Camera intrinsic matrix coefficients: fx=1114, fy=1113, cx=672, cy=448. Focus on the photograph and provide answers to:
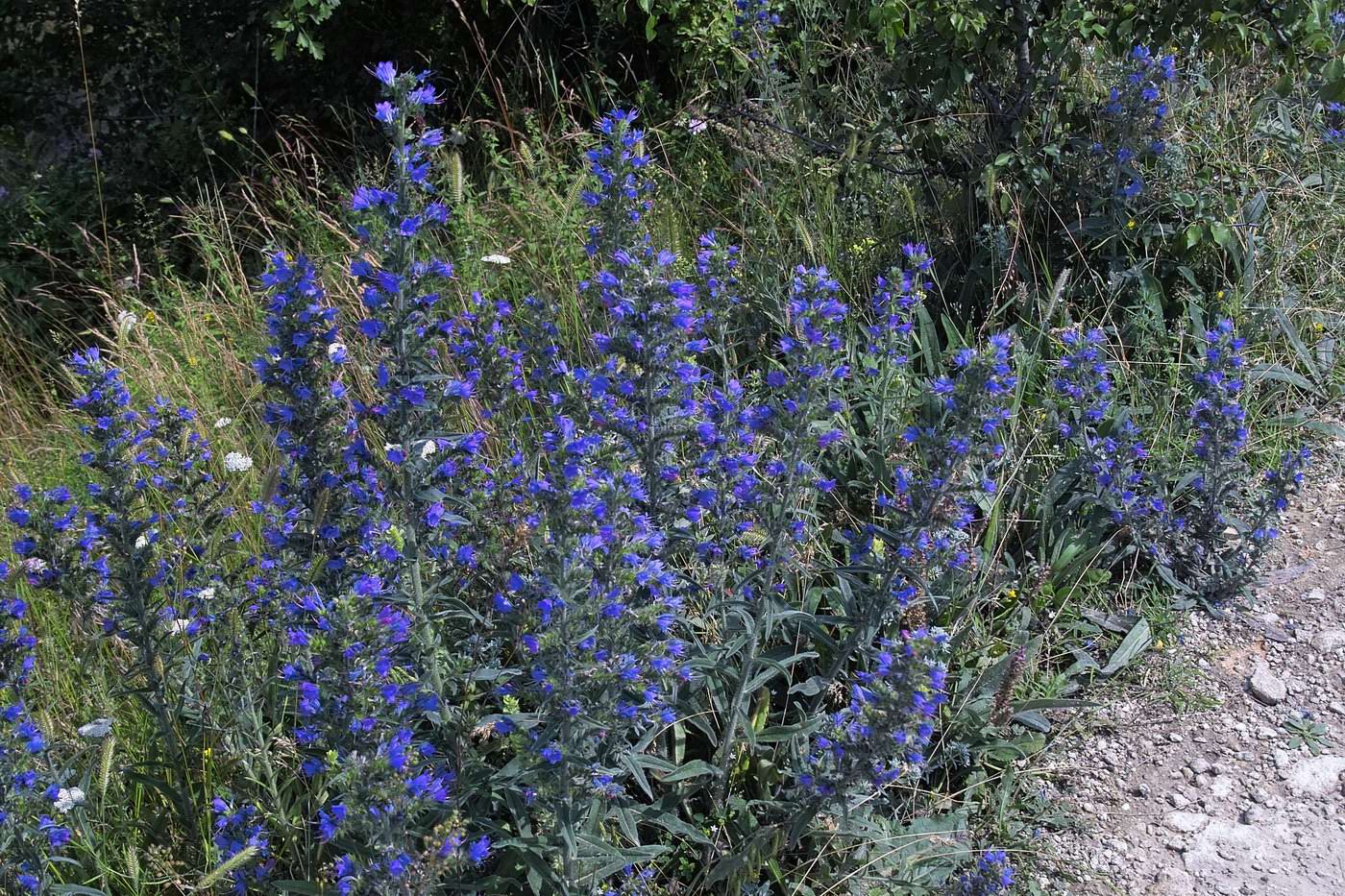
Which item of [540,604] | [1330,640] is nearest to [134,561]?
[540,604]

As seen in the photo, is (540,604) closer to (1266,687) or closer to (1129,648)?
(1129,648)

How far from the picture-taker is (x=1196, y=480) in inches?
142

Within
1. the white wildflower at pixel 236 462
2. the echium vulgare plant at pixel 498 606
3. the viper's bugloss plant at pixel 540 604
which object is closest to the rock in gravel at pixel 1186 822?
the viper's bugloss plant at pixel 540 604

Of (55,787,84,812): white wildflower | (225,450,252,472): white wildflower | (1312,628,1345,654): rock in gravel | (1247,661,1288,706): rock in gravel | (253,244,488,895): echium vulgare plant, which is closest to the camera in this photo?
(253,244,488,895): echium vulgare plant

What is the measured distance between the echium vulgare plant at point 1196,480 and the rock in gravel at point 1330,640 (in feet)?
0.79

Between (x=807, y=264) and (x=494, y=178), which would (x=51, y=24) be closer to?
(x=494, y=178)

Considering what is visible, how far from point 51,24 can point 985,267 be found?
630 centimetres

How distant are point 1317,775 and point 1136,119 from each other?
241cm

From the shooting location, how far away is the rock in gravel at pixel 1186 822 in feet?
9.35

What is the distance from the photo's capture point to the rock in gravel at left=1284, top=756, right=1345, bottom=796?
2891mm

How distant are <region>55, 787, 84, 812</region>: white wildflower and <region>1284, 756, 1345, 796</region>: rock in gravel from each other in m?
2.99

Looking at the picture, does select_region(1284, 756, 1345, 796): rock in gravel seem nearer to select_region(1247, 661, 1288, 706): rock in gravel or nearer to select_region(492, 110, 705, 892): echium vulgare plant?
select_region(1247, 661, 1288, 706): rock in gravel

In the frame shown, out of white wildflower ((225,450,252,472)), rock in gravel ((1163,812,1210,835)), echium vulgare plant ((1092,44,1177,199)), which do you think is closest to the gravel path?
rock in gravel ((1163,812,1210,835))

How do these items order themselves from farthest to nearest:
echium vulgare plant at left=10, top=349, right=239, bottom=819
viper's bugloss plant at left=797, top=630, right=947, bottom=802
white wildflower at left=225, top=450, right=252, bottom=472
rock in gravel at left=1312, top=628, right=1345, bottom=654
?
white wildflower at left=225, top=450, right=252, bottom=472 < rock in gravel at left=1312, top=628, right=1345, bottom=654 < echium vulgare plant at left=10, top=349, right=239, bottom=819 < viper's bugloss plant at left=797, top=630, right=947, bottom=802
